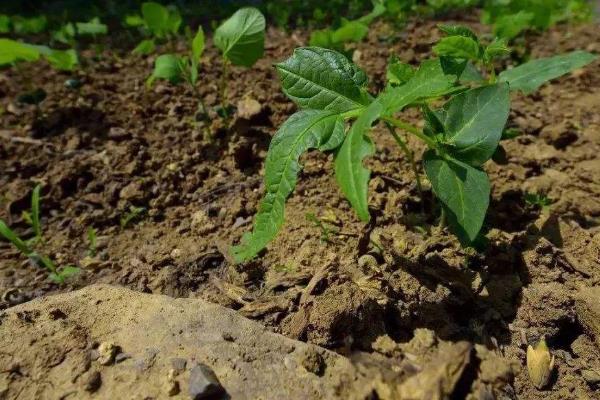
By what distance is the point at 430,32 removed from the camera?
3.16 m

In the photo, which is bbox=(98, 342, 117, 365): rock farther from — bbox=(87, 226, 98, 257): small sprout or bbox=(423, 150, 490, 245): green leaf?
bbox=(423, 150, 490, 245): green leaf

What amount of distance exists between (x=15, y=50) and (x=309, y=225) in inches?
64.9

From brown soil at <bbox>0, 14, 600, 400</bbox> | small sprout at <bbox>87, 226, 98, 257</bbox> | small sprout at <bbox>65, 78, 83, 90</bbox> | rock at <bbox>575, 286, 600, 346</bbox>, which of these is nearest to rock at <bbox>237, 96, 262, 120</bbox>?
brown soil at <bbox>0, 14, 600, 400</bbox>

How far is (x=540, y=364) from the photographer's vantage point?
3.93 ft

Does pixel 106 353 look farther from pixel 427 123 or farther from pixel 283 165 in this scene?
pixel 427 123

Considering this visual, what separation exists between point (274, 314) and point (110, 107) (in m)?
1.64

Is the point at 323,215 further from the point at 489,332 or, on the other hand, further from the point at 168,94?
the point at 168,94

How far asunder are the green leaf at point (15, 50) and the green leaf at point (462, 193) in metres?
1.93

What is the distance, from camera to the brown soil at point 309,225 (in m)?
1.27

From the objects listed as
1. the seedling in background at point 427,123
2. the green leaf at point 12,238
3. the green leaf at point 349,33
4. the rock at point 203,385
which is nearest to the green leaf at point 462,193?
the seedling in background at point 427,123

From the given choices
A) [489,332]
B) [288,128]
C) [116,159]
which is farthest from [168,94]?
[489,332]

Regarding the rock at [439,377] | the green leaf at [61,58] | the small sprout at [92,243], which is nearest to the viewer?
the rock at [439,377]

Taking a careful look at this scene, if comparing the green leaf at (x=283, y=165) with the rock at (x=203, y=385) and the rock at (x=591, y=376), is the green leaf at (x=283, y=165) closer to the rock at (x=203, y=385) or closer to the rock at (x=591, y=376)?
the rock at (x=203, y=385)

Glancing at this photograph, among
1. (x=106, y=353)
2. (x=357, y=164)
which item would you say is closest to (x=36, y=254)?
(x=106, y=353)
